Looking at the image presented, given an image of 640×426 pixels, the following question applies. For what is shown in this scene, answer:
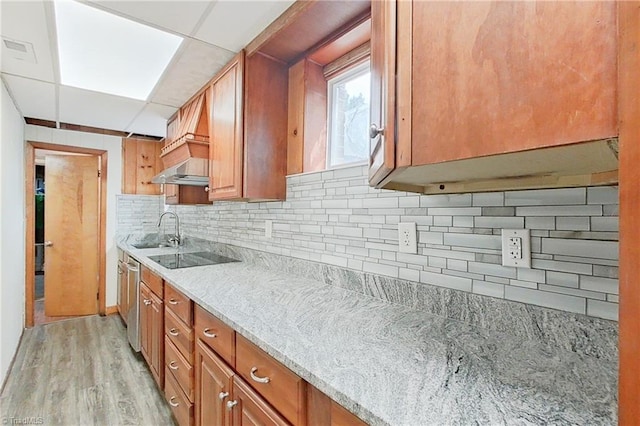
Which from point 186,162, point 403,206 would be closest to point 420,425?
point 403,206

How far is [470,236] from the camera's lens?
103 centimetres

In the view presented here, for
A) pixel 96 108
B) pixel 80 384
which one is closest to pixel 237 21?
pixel 96 108

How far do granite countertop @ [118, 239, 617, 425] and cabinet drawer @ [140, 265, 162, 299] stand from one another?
0.96 m

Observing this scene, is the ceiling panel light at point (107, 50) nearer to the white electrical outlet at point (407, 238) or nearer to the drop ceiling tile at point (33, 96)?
the drop ceiling tile at point (33, 96)

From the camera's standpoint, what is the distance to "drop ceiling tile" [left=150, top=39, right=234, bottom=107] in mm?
1891

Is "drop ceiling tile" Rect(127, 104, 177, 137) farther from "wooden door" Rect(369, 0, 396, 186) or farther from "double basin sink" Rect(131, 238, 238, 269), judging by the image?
"wooden door" Rect(369, 0, 396, 186)

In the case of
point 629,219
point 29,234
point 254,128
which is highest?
point 254,128

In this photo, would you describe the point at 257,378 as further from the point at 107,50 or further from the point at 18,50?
the point at 18,50

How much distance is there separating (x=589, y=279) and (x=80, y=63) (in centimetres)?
282

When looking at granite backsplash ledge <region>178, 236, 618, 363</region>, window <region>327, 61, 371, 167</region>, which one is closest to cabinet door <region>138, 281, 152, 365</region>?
granite backsplash ledge <region>178, 236, 618, 363</region>

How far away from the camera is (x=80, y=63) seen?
2.05m

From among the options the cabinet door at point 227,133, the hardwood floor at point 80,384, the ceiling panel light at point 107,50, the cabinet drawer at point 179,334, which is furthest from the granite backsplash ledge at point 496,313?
the ceiling panel light at point 107,50

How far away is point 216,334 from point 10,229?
2.34 meters

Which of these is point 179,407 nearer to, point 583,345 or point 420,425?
point 420,425
